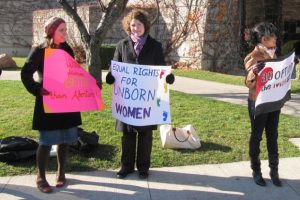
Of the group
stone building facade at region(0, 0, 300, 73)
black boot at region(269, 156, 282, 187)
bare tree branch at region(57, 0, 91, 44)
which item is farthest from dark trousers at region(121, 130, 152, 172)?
stone building facade at region(0, 0, 300, 73)

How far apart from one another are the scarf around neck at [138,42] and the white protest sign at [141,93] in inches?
7.1

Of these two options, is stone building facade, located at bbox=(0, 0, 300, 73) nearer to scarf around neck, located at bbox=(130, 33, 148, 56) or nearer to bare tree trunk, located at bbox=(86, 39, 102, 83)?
bare tree trunk, located at bbox=(86, 39, 102, 83)

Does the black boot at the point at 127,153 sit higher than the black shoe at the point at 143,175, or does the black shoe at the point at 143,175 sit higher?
the black boot at the point at 127,153

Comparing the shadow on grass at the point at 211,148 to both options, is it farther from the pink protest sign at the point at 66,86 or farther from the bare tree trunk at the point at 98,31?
the bare tree trunk at the point at 98,31

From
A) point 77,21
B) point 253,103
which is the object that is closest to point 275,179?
point 253,103

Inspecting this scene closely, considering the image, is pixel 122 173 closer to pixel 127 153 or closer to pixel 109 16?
pixel 127 153

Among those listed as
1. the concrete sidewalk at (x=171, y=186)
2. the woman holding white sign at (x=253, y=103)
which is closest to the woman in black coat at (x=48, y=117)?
the concrete sidewalk at (x=171, y=186)

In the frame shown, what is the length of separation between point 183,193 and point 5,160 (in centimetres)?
208

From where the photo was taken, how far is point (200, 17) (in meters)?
15.4

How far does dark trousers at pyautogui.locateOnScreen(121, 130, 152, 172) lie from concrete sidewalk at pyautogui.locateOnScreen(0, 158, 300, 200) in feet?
0.44

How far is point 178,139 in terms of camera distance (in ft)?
19.3

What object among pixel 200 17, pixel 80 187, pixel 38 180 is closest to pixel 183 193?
pixel 80 187

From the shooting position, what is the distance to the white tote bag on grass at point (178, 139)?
5871mm

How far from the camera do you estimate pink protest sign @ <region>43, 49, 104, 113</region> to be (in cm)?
437
